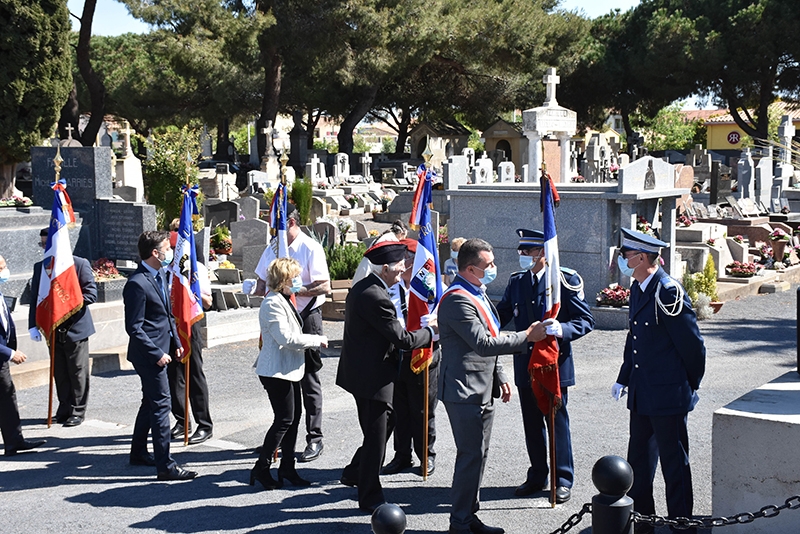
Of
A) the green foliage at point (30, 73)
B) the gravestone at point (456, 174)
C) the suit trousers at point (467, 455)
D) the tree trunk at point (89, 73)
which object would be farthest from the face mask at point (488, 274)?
the tree trunk at point (89, 73)

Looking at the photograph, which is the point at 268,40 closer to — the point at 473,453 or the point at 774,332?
the point at 774,332

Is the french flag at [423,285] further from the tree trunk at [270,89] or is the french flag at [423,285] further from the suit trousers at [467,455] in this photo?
the tree trunk at [270,89]

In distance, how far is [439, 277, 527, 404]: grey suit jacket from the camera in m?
5.18

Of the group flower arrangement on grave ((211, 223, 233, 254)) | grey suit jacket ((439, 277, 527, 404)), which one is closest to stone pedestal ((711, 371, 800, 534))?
grey suit jacket ((439, 277, 527, 404))

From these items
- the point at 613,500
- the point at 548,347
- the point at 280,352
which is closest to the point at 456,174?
the point at 280,352

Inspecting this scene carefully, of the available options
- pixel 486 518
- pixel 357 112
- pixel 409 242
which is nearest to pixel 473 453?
pixel 486 518

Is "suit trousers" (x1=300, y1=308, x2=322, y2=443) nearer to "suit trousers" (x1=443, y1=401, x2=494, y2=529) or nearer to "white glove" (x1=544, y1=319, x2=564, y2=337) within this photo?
"suit trousers" (x1=443, y1=401, x2=494, y2=529)

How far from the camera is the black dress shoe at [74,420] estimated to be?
8.27 meters

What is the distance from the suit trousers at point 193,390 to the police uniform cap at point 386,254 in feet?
8.19

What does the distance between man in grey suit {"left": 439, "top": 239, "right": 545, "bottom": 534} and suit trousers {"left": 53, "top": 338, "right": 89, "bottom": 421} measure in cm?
434

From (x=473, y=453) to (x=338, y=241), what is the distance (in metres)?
10.9

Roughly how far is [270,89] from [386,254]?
3855 centimetres

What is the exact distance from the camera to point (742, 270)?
15.2 metres

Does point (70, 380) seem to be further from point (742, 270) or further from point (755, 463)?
point (742, 270)
